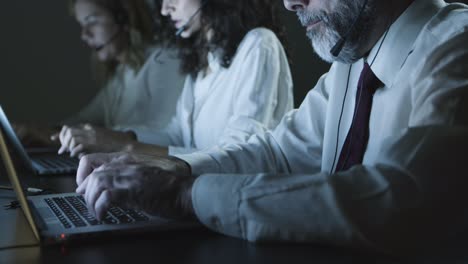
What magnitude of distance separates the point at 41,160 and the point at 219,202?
1.11 meters

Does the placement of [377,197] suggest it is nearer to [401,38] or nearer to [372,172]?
[372,172]

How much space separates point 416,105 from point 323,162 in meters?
0.41

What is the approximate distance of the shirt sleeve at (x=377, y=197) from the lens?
0.67m

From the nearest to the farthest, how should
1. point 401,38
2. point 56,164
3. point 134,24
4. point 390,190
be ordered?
point 390,190
point 401,38
point 56,164
point 134,24

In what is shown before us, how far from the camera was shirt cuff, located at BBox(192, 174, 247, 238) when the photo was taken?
73cm

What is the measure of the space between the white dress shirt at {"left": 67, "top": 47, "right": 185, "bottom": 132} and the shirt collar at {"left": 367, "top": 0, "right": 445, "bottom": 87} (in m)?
1.55

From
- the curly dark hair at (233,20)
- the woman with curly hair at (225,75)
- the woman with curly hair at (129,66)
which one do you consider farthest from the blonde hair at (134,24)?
the curly dark hair at (233,20)

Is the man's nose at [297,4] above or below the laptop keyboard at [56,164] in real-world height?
above

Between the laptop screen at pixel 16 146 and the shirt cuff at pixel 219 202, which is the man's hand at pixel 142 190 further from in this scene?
the laptop screen at pixel 16 146

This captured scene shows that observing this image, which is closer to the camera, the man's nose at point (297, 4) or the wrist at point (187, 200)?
the wrist at point (187, 200)

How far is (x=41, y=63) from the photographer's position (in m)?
3.36

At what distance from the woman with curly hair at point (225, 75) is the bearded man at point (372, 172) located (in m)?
0.62

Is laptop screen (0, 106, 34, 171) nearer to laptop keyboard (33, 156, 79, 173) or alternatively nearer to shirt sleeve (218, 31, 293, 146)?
laptop keyboard (33, 156, 79, 173)

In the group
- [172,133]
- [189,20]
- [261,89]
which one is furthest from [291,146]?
[172,133]
